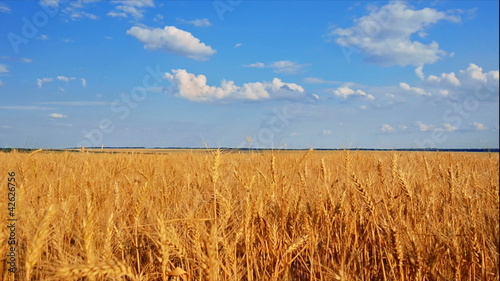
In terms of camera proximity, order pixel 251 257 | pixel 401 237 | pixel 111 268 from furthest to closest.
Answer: pixel 251 257, pixel 401 237, pixel 111 268

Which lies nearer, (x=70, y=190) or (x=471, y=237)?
(x=471, y=237)

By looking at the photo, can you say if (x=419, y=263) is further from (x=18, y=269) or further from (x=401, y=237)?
(x=18, y=269)

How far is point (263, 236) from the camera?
2209 mm

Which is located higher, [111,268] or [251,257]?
[111,268]

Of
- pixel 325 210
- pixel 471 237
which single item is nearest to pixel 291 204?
pixel 325 210

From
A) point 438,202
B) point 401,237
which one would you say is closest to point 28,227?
point 401,237

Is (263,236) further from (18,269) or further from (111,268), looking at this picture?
(18,269)

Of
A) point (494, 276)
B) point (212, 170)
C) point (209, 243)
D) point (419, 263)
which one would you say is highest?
point (212, 170)

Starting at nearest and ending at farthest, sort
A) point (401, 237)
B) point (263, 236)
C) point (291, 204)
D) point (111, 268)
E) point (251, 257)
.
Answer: point (111, 268), point (401, 237), point (251, 257), point (263, 236), point (291, 204)

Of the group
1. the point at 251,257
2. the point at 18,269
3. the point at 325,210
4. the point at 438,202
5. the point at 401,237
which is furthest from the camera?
the point at 438,202

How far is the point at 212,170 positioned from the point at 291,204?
0.86 meters

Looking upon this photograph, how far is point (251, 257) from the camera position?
206 cm

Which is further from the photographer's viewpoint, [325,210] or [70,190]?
[70,190]

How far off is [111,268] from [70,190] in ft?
8.04
